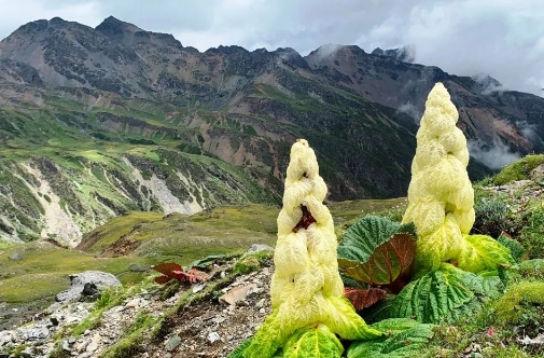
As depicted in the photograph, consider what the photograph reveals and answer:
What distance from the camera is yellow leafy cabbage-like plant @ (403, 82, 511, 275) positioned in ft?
26.8

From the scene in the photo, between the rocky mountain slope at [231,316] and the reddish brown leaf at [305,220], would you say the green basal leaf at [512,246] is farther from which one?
the reddish brown leaf at [305,220]

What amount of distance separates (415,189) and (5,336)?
56.4ft

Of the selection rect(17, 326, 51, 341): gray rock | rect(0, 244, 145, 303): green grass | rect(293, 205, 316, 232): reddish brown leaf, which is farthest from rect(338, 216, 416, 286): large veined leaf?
rect(0, 244, 145, 303): green grass

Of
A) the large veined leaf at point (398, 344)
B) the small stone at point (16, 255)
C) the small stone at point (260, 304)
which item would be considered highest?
the large veined leaf at point (398, 344)

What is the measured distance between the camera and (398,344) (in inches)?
261

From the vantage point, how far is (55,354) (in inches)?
619

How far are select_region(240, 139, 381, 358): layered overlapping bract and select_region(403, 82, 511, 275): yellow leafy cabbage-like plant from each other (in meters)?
1.66

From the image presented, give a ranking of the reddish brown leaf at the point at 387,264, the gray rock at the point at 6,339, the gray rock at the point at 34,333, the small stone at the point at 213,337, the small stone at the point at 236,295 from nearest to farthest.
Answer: the reddish brown leaf at the point at 387,264, the small stone at the point at 213,337, the small stone at the point at 236,295, the gray rock at the point at 34,333, the gray rock at the point at 6,339

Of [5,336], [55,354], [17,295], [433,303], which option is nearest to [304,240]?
[433,303]

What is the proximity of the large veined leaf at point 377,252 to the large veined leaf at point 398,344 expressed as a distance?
1.16 metres

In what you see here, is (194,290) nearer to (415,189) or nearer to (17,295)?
(415,189)

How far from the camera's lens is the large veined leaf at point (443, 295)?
7.47 m

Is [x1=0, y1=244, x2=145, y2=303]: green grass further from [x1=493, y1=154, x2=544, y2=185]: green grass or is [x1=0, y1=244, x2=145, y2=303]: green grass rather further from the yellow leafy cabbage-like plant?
the yellow leafy cabbage-like plant

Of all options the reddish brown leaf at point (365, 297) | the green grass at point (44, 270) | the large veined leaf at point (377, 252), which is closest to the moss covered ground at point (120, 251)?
the green grass at point (44, 270)
